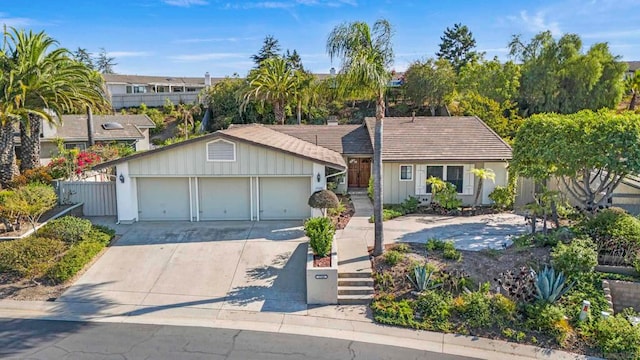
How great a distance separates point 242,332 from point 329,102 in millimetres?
35226

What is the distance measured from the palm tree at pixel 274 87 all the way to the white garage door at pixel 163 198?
17.9 m

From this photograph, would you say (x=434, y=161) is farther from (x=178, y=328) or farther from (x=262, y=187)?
(x=178, y=328)

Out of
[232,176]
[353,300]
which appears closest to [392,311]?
[353,300]

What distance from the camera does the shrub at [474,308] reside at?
11.0 metres

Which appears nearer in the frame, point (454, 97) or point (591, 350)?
point (591, 350)

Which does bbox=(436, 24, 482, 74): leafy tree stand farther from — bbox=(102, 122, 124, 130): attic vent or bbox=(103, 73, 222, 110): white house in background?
bbox=(102, 122, 124, 130): attic vent

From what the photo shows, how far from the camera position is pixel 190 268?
14172mm

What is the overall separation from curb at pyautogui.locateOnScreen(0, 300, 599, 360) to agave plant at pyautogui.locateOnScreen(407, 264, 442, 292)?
4.80 ft

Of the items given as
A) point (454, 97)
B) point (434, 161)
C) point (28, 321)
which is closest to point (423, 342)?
point (28, 321)

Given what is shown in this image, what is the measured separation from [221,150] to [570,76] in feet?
114

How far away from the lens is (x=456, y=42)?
64.2 metres

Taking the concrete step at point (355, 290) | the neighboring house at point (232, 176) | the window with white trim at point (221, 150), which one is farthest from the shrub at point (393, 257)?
the window with white trim at point (221, 150)

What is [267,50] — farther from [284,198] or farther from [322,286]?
→ [322,286]

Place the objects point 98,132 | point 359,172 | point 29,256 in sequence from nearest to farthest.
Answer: point 29,256, point 359,172, point 98,132
